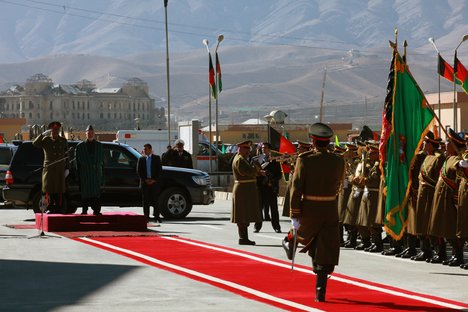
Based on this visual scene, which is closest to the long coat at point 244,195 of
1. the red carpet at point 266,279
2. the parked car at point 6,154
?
the red carpet at point 266,279

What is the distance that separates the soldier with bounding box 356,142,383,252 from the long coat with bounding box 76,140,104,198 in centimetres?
640

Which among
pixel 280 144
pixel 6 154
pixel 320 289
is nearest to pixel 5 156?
pixel 6 154

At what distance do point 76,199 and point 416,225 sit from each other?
10659mm

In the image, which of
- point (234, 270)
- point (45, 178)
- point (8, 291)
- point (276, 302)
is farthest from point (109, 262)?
point (45, 178)

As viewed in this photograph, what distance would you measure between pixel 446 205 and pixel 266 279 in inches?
127

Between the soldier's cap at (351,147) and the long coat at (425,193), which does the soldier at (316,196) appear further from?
the soldier's cap at (351,147)

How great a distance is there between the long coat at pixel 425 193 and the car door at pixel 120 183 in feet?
34.6

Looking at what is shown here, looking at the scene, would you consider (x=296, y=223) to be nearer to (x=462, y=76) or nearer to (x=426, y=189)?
(x=426, y=189)

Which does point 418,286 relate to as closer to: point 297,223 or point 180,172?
point 297,223

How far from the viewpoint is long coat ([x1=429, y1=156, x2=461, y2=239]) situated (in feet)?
55.8

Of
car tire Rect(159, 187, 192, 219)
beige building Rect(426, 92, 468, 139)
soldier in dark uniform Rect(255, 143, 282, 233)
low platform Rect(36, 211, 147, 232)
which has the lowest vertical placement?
low platform Rect(36, 211, 147, 232)

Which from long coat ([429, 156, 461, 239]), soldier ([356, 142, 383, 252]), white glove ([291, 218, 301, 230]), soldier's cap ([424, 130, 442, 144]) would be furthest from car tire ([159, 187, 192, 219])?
white glove ([291, 218, 301, 230])

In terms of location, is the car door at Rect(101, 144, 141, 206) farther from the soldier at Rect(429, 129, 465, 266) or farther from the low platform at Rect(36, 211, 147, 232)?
the soldier at Rect(429, 129, 465, 266)

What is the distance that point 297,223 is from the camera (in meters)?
13.5
